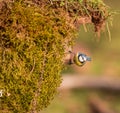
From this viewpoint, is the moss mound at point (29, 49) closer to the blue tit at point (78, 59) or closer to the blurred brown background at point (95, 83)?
the blue tit at point (78, 59)

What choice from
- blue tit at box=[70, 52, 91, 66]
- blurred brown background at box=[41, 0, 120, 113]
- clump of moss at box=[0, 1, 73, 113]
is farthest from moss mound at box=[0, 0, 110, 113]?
blurred brown background at box=[41, 0, 120, 113]

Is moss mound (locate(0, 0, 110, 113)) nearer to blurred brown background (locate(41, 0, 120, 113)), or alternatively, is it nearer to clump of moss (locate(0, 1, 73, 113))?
clump of moss (locate(0, 1, 73, 113))

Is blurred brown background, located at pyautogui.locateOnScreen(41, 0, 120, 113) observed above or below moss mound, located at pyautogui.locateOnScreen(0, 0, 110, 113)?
below

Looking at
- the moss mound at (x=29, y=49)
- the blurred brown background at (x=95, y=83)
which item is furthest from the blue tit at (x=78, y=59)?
the blurred brown background at (x=95, y=83)

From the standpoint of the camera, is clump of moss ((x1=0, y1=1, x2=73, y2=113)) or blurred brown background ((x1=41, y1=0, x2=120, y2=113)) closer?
clump of moss ((x1=0, y1=1, x2=73, y2=113))

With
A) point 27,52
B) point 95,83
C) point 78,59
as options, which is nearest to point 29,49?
point 27,52

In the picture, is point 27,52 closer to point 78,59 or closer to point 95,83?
point 78,59

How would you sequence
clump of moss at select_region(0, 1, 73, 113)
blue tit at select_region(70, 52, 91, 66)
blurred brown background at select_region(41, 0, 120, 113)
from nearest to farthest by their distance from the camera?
1. clump of moss at select_region(0, 1, 73, 113)
2. blue tit at select_region(70, 52, 91, 66)
3. blurred brown background at select_region(41, 0, 120, 113)
